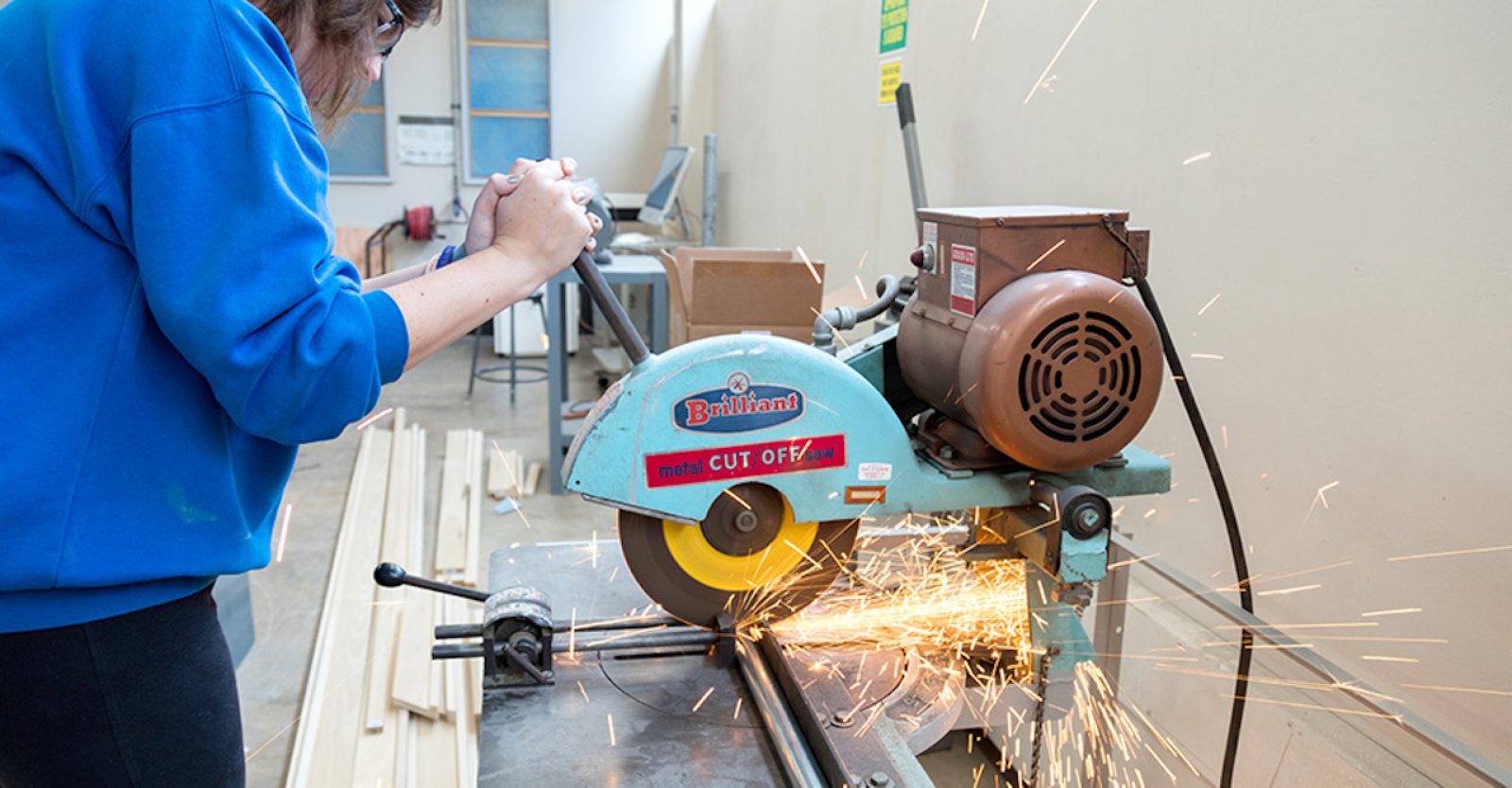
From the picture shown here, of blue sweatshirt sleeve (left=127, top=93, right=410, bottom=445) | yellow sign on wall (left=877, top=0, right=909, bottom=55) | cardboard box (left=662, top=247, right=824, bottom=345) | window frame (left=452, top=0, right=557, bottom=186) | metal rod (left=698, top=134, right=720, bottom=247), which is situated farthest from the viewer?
window frame (left=452, top=0, right=557, bottom=186)

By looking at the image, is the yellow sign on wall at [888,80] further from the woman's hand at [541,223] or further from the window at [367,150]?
the window at [367,150]

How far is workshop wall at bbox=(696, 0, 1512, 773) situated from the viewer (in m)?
1.32

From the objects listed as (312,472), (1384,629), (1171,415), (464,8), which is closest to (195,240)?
(1384,629)

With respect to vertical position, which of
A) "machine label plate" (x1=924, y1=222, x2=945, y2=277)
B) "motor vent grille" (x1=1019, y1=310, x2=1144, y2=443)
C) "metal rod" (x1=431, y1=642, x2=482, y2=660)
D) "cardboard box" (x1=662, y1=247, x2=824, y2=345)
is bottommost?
"metal rod" (x1=431, y1=642, x2=482, y2=660)

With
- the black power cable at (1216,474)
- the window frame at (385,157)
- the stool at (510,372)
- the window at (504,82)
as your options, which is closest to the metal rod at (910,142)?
the black power cable at (1216,474)

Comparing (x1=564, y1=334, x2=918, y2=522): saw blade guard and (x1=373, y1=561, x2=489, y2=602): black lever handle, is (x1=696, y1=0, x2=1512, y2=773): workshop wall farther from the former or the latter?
(x1=373, y1=561, x2=489, y2=602): black lever handle

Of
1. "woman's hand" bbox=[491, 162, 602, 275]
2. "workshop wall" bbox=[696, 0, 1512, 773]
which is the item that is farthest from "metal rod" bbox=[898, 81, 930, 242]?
"woman's hand" bbox=[491, 162, 602, 275]

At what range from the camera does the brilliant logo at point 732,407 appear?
3.86 ft

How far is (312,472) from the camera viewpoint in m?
4.55

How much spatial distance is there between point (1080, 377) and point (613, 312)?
514 mm

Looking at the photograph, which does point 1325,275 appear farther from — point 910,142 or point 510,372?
point 510,372

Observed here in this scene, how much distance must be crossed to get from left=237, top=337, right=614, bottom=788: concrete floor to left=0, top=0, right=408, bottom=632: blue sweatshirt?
6.08 ft

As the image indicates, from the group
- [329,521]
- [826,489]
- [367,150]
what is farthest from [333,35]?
[367,150]

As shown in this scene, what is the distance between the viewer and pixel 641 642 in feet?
4.52
